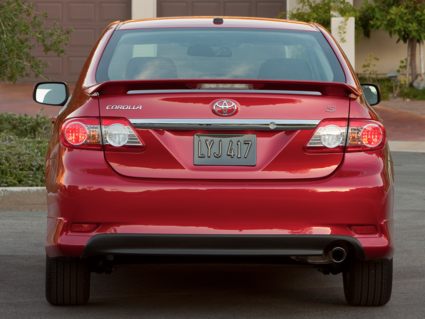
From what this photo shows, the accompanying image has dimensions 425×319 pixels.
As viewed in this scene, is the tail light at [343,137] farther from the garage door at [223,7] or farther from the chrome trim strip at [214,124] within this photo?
the garage door at [223,7]

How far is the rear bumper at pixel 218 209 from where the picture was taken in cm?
707

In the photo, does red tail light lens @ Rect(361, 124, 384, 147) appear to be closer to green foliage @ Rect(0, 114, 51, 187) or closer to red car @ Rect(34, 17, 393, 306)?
red car @ Rect(34, 17, 393, 306)

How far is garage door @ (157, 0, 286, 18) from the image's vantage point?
94.9ft

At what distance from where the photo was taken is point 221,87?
24.2 ft

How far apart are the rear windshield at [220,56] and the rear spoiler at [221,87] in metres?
0.45

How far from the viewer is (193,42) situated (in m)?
8.12

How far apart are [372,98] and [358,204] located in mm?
1575

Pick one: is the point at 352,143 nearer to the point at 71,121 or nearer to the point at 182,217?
the point at 182,217

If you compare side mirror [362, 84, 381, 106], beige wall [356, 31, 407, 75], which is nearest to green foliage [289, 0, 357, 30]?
beige wall [356, 31, 407, 75]

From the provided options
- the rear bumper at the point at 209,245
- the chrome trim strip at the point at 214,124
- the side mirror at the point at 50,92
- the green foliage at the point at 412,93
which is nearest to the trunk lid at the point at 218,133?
the chrome trim strip at the point at 214,124

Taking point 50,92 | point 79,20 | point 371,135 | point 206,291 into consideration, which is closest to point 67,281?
point 206,291

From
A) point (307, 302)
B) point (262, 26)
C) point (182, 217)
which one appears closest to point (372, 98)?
point (262, 26)

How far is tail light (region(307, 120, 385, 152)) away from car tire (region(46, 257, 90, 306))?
4.65 ft

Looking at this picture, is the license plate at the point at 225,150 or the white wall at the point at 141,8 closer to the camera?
the license plate at the point at 225,150
